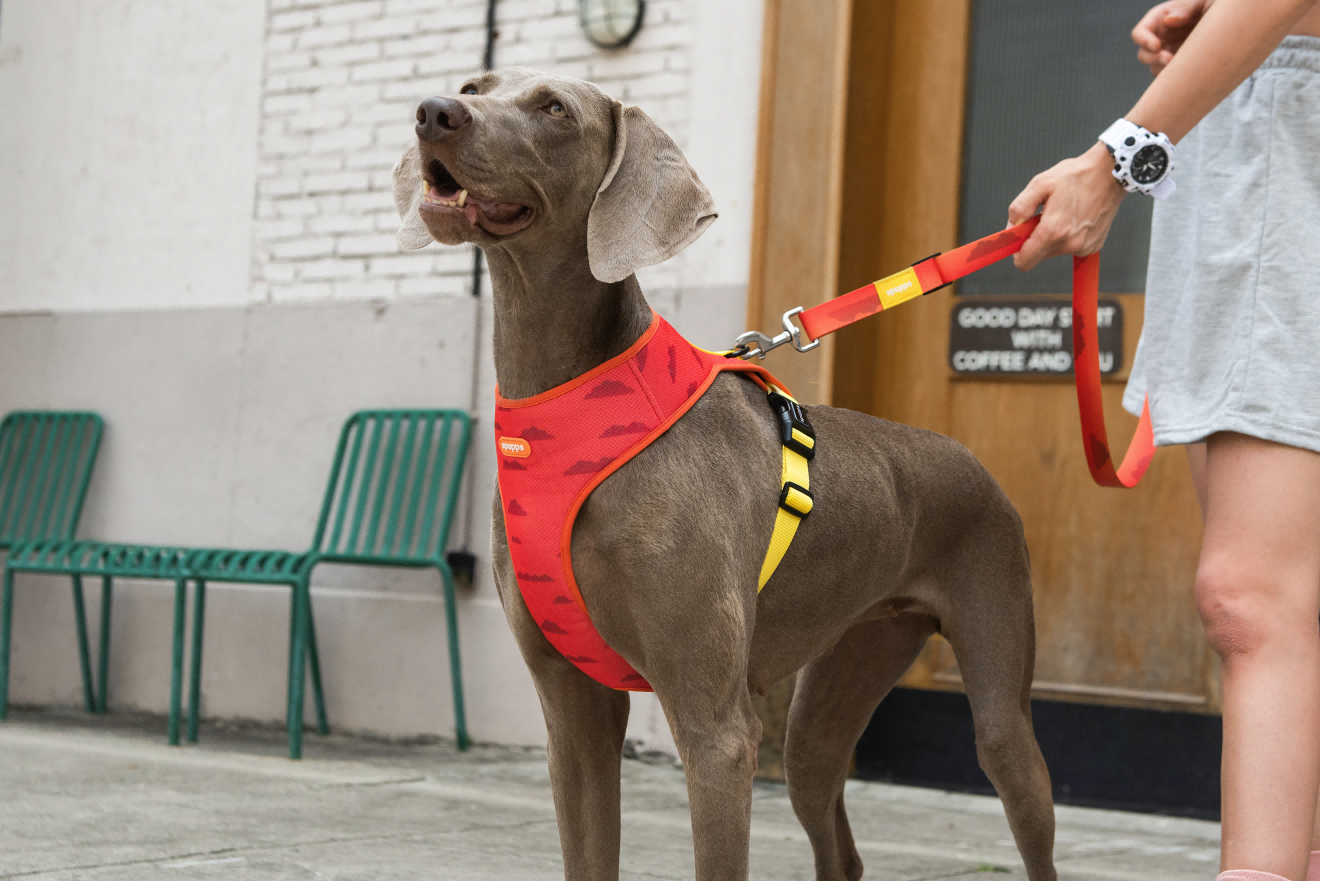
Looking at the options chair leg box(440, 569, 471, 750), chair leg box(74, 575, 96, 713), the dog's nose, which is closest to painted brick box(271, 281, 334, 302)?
chair leg box(440, 569, 471, 750)

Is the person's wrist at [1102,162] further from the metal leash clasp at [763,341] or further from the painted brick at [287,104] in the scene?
the painted brick at [287,104]

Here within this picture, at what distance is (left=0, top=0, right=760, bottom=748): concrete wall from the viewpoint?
4.81 metres

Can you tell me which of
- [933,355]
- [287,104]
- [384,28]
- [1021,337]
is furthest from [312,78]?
[1021,337]

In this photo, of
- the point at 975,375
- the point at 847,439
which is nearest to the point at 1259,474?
the point at 847,439

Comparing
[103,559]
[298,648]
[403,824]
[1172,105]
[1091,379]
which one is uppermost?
[1172,105]

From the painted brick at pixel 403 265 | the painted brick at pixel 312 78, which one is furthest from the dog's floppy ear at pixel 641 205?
the painted brick at pixel 312 78

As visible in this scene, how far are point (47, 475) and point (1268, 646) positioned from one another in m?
5.39

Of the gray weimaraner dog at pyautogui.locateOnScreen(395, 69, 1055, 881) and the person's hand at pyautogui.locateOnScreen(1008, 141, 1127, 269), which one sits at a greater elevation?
the person's hand at pyautogui.locateOnScreen(1008, 141, 1127, 269)

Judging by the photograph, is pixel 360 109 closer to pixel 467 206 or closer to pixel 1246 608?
pixel 467 206

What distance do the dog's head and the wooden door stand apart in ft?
7.67

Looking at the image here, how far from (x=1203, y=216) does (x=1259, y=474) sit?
1.28 ft

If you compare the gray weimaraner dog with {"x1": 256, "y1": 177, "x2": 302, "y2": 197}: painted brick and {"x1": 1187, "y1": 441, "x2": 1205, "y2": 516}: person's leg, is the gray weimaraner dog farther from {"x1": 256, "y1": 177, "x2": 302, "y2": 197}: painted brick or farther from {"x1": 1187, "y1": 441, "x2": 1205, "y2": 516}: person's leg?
{"x1": 256, "y1": 177, "x2": 302, "y2": 197}: painted brick

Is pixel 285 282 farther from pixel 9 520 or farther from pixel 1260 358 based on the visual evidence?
pixel 1260 358

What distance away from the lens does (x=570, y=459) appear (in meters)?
1.95
